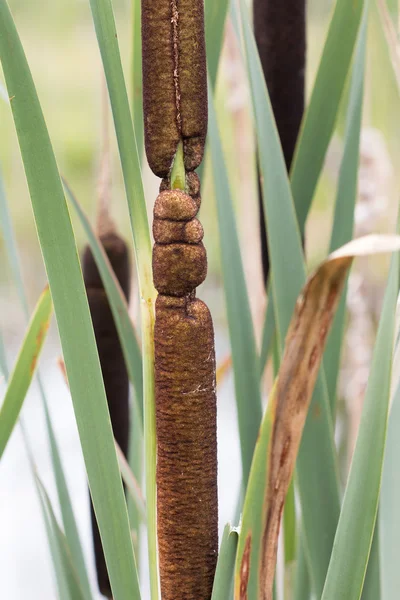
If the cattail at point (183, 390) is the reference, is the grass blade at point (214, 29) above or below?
above

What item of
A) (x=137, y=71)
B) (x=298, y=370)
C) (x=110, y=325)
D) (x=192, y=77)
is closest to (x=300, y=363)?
(x=298, y=370)

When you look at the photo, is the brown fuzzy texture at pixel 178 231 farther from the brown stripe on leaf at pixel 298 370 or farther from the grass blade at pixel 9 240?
the grass blade at pixel 9 240

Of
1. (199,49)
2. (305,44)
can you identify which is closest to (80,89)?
(305,44)

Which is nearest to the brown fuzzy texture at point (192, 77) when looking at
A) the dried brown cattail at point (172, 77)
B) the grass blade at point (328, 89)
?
the dried brown cattail at point (172, 77)

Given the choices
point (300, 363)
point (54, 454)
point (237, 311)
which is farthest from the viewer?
point (54, 454)

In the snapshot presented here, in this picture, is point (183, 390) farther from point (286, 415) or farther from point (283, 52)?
point (283, 52)

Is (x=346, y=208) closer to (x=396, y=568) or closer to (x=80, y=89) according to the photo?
(x=396, y=568)
